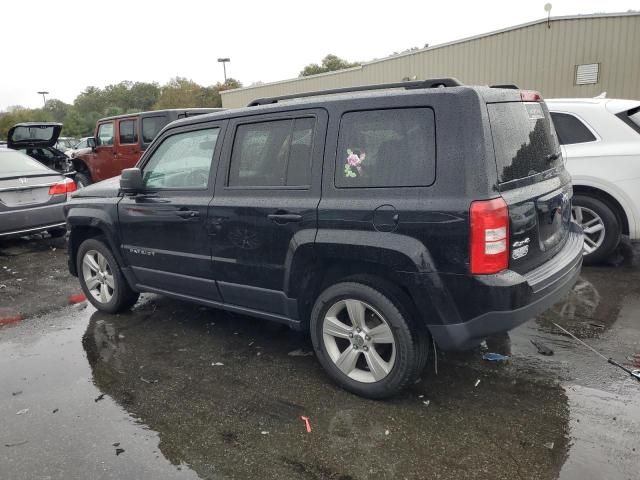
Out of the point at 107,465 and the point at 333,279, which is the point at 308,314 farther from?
the point at 107,465

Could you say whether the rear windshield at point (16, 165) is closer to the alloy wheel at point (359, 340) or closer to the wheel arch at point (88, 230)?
the wheel arch at point (88, 230)

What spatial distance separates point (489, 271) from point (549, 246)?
736 millimetres

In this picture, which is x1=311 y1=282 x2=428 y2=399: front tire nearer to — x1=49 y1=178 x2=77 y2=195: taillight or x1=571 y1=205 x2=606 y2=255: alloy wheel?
x1=571 y1=205 x2=606 y2=255: alloy wheel

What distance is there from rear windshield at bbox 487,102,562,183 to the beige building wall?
13267 millimetres

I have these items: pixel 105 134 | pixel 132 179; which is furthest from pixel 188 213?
pixel 105 134

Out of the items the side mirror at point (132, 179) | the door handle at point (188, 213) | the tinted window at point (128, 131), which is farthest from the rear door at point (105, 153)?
the door handle at point (188, 213)

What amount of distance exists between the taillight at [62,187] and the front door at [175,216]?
4.19m

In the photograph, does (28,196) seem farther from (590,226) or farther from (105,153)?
(590,226)

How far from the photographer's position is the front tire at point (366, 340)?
3047 millimetres

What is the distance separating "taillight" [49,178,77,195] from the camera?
8000mm

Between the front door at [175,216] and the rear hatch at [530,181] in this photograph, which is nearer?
the rear hatch at [530,181]

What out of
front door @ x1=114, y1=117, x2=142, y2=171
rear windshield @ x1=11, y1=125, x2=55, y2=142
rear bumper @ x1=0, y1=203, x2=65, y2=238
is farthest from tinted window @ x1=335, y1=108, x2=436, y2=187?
rear windshield @ x1=11, y1=125, x2=55, y2=142

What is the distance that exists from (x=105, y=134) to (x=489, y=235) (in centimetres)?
1178

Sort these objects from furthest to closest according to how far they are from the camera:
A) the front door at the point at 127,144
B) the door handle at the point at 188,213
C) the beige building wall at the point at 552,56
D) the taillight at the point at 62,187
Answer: the beige building wall at the point at 552,56
the front door at the point at 127,144
the taillight at the point at 62,187
the door handle at the point at 188,213
